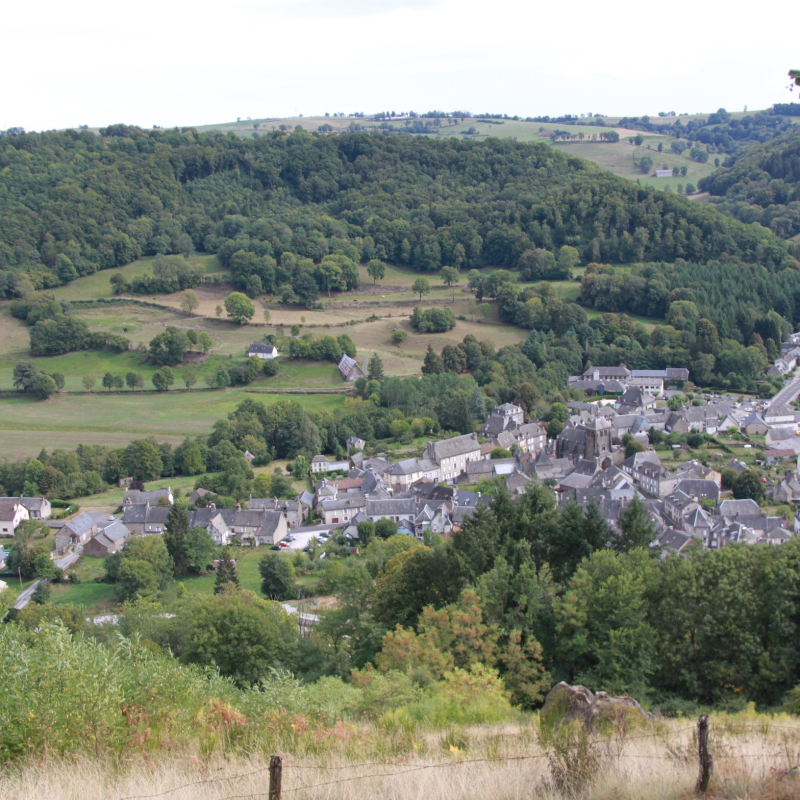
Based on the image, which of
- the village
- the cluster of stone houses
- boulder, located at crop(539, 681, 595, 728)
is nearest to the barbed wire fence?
boulder, located at crop(539, 681, 595, 728)

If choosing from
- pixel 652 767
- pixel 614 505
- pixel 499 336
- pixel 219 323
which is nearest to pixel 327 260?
pixel 219 323

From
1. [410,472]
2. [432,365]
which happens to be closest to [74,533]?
[410,472]

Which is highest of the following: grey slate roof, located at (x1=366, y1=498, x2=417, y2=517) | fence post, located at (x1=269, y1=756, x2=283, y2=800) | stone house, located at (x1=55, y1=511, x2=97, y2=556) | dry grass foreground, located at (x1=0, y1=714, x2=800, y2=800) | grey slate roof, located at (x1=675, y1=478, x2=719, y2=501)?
fence post, located at (x1=269, y1=756, x2=283, y2=800)

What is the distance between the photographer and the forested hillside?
255 ft

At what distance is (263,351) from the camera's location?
2309 inches

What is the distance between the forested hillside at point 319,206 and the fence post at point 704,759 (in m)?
70.3

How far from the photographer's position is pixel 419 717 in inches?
410

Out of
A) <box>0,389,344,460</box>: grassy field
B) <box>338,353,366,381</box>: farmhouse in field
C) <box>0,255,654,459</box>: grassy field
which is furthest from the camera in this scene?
<box>338,353,366,381</box>: farmhouse in field

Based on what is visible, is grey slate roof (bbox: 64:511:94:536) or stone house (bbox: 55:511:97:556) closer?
stone house (bbox: 55:511:97:556)

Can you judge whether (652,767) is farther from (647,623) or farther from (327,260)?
(327,260)

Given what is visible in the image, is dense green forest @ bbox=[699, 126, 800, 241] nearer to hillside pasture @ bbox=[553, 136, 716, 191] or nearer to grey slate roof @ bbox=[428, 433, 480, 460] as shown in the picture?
hillside pasture @ bbox=[553, 136, 716, 191]

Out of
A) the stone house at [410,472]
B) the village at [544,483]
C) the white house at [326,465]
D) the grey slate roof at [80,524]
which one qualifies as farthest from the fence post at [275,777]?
the white house at [326,465]

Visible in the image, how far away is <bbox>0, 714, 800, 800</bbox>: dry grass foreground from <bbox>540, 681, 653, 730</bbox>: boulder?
0.52m

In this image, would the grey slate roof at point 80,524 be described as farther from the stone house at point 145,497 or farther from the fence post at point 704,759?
the fence post at point 704,759
